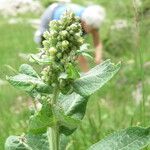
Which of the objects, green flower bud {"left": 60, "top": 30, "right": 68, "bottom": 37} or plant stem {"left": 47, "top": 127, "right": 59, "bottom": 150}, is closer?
green flower bud {"left": 60, "top": 30, "right": 68, "bottom": 37}

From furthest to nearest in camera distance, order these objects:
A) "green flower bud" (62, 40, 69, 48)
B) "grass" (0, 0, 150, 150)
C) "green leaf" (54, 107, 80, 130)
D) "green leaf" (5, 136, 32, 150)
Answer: "grass" (0, 0, 150, 150) < "green leaf" (5, 136, 32, 150) < "green leaf" (54, 107, 80, 130) < "green flower bud" (62, 40, 69, 48)

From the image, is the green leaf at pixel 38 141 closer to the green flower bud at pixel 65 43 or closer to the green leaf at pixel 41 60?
the green leaf at pixel 41 60

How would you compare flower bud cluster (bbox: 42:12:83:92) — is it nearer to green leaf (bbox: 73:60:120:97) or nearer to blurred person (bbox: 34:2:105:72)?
green leaf (bbox: 73:60:120:97)

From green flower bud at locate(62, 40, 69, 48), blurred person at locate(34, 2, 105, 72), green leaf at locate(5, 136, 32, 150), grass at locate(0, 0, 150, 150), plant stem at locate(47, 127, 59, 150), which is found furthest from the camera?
blurred person at locate(34, 2, 105, 72)

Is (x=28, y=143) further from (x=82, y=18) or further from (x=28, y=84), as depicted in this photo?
(x=82, y=18)

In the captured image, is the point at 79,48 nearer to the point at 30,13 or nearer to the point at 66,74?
the point at 66,74

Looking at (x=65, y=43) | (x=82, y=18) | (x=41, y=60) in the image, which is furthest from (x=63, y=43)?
(x=82, y=18)

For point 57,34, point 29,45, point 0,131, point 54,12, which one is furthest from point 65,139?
point 29,45

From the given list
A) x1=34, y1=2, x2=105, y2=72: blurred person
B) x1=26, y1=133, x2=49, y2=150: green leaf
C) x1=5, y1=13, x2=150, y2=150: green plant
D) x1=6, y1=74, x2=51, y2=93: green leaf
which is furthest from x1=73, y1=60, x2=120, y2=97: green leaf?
x1=34, y1=2, x2=105, y2=72: blurred person

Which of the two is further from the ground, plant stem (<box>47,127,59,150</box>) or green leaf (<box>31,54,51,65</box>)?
green leaf (<box>31,54,51,65</box>)
